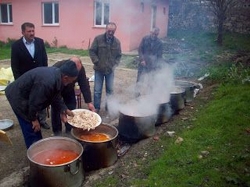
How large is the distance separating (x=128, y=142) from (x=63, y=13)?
12397 millimetres

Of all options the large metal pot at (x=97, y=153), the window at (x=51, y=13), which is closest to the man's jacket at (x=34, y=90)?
the large metal pot at (x=97, y=153)

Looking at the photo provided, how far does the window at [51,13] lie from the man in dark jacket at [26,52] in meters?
11.7

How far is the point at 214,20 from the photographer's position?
63.9ft

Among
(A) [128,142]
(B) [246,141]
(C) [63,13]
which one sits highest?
(C) [63,13]

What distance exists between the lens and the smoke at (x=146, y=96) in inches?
216

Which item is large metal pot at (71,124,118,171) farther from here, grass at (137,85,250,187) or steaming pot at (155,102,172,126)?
steaming pot at (155,102,172,126)

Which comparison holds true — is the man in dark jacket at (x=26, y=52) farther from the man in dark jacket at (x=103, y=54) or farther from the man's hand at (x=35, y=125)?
the man's hand at (x=35, y=125)

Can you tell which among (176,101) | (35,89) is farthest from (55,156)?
(176,101)

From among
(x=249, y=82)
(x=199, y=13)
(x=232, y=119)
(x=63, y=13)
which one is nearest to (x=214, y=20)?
(x=199, y=13)

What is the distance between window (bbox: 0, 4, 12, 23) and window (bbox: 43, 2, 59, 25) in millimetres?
2829

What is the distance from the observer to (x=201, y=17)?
19938mm

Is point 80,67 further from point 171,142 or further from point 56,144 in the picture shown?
point 171,142

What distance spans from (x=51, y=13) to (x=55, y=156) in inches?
551

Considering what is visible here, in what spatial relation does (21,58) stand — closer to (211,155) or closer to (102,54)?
(102,54)
